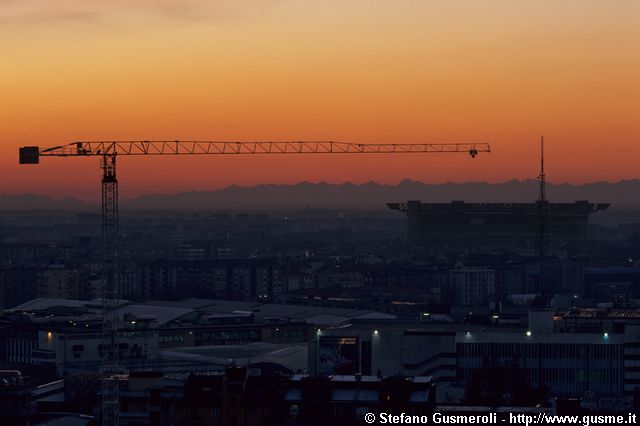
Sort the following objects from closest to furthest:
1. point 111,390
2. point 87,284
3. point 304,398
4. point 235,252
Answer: point 304,398 → point 111,390 → point 87,284 → point 235,252

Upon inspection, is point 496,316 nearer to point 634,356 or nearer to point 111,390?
point 634,356

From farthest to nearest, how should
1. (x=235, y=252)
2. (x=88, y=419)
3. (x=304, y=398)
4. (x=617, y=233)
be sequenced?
1. (x=617, y=233)
2. (x=235, y=252)
3. (x=88, y=419)
4. (x=304, y=398)

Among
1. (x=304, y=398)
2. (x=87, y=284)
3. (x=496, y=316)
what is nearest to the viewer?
(x=304, y=398)

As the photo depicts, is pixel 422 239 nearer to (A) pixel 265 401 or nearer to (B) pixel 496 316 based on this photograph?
(B) pixel 496 316

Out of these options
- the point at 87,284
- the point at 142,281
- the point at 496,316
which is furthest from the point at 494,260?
the point at 496,316

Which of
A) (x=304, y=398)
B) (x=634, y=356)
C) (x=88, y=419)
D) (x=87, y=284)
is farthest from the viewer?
(x=87, y=284)

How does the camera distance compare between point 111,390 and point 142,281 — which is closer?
point 111,390

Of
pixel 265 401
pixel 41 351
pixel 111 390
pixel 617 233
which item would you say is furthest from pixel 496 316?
pixel 617 233

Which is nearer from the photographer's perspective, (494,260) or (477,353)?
(477,353)
